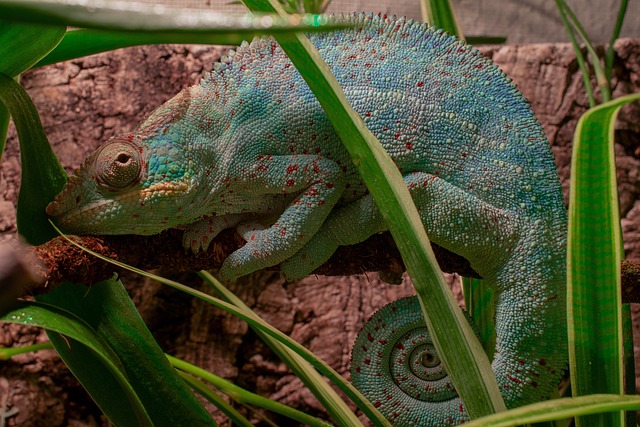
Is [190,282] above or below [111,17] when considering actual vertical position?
above

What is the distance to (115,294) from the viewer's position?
109 centimetres

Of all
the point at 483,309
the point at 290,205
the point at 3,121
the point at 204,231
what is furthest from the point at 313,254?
the point at 3,121

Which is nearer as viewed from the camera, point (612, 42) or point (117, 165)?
point (117, 165)

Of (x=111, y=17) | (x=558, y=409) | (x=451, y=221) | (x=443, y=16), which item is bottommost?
(x=558, y=409)

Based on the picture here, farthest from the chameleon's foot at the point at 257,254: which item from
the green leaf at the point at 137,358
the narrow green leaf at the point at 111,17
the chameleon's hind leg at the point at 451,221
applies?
the narrow green leaf at the point at 111,17

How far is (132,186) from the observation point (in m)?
1.18

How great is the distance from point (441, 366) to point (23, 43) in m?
0.98

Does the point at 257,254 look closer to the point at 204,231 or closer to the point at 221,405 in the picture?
the point at 204,231

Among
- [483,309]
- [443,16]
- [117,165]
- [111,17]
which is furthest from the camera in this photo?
[443,16]

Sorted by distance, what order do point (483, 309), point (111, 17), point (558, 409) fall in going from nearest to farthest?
point (111, 17) < point (558, 409) < point (483, 309)

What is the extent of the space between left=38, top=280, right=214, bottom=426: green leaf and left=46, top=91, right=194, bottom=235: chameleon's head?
138 millimetres

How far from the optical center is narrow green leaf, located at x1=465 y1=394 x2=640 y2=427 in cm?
61

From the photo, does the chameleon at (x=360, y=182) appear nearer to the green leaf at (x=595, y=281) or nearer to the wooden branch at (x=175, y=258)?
the wooden branch at (x=175, y=258)

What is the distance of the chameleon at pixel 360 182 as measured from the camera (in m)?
1.18
